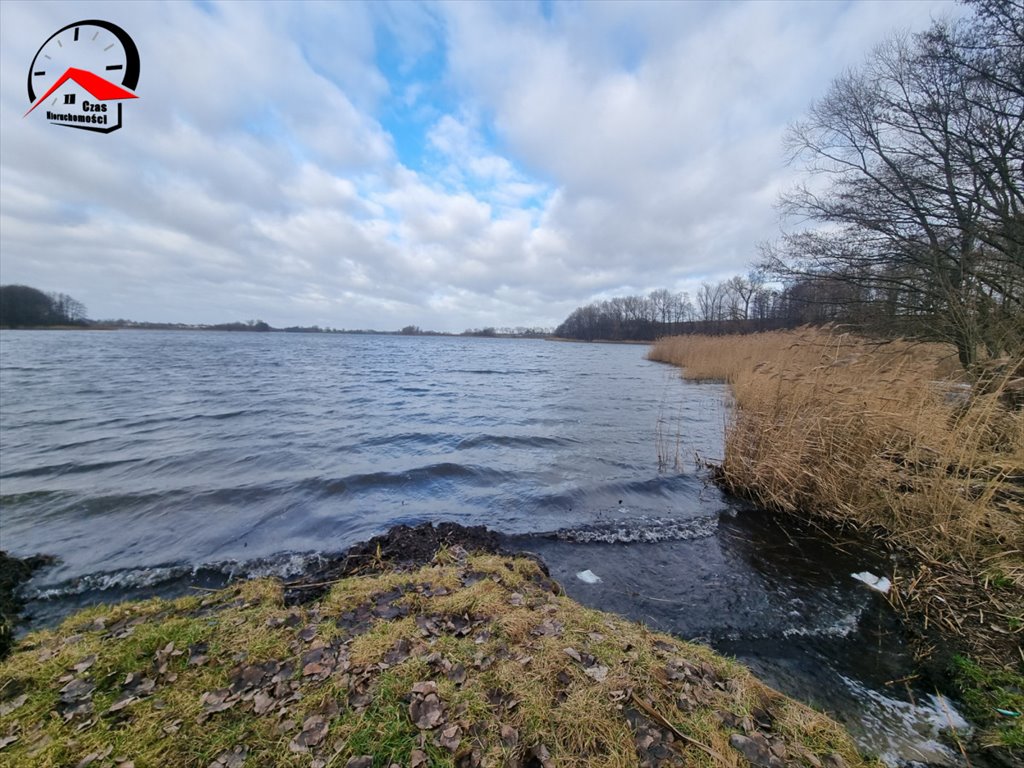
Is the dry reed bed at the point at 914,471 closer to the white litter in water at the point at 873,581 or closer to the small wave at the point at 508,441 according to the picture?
the white litter in water at the point at 873,581

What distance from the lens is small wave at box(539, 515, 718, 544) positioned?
17.8ft

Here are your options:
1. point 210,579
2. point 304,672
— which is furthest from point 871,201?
point 210,579

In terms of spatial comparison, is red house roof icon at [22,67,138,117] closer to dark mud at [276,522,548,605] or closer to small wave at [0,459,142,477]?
small wave at [0,459,142,477]

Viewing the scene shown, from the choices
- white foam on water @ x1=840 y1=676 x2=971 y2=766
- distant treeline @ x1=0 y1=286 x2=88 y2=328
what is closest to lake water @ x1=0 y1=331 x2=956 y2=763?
white foam on water @ x1=840 y1=676 x2=971 y2=766

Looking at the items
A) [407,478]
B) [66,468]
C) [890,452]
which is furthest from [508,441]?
[66,468]

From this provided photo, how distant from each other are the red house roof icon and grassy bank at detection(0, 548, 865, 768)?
985cm

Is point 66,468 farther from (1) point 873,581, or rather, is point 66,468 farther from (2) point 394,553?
(1) point 873,581

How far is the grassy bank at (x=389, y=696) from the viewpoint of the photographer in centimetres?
203

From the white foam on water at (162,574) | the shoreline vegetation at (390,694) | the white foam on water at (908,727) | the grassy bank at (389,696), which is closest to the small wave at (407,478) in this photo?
the white foam on water at (162,574)

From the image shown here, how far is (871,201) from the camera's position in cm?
1103

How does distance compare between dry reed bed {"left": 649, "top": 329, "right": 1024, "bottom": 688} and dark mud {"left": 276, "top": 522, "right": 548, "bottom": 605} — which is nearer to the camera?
dry reed bed {"left": 649, "top": 329, "right": 1024, "bottom": 688}

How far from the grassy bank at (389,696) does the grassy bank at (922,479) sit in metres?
1.94

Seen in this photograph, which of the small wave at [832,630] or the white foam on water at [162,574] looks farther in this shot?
the white foam on water at [162,574]

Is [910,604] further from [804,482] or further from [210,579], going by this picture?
[210,579]
